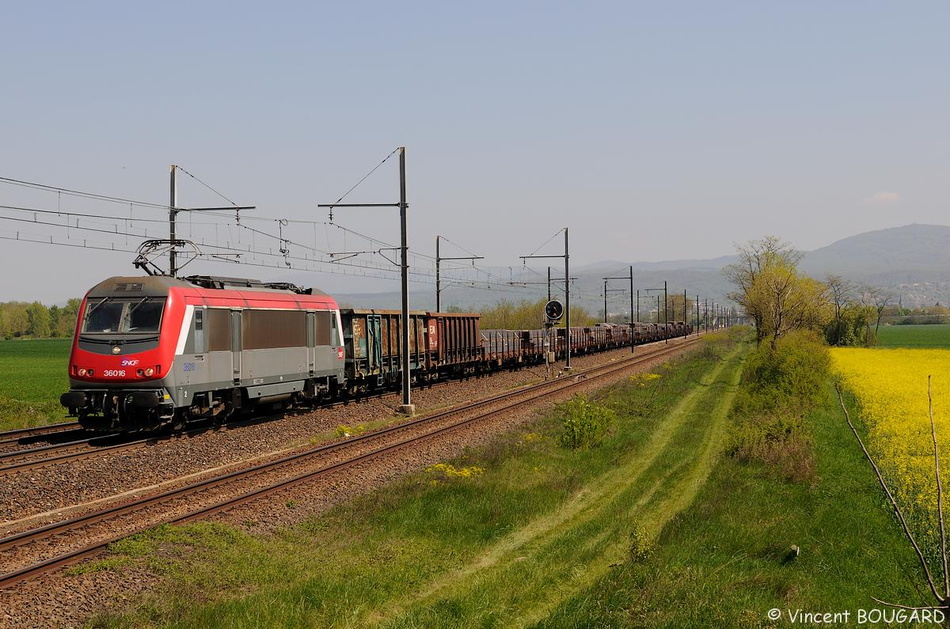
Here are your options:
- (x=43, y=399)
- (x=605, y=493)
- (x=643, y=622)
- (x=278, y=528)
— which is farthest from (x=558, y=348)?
(x=643, y=622)

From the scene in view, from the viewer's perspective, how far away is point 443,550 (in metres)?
12.2

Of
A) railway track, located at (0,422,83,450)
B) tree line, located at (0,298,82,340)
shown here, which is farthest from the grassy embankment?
tree line, located at (0,298,82,340)

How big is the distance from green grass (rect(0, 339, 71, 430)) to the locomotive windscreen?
709 cm

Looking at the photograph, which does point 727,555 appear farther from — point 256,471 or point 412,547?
point 256,471

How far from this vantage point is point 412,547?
481 inches

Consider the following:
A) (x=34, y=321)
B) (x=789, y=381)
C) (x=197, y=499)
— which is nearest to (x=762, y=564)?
(x=197, y=499)

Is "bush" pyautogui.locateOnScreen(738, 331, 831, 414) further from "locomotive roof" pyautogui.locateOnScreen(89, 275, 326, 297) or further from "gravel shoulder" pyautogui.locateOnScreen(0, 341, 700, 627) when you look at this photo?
"locomotive roof" pyautogui.locateOnScreen(89, 275, 326, 297)

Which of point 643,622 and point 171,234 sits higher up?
point 171,234

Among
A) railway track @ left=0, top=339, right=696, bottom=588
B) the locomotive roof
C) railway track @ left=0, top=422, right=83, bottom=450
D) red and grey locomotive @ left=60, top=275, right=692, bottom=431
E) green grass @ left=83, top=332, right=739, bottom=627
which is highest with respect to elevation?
the locomotive roof

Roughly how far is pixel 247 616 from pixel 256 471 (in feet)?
27.3

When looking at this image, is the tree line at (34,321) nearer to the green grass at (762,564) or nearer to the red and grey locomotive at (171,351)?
the red and grey locomotive at (171,351)

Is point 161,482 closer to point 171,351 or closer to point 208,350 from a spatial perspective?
point 171,351

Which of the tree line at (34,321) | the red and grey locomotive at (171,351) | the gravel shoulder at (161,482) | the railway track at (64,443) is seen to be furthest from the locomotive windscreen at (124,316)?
the tree line at (34,321)

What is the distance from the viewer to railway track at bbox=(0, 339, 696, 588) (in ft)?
36.2
